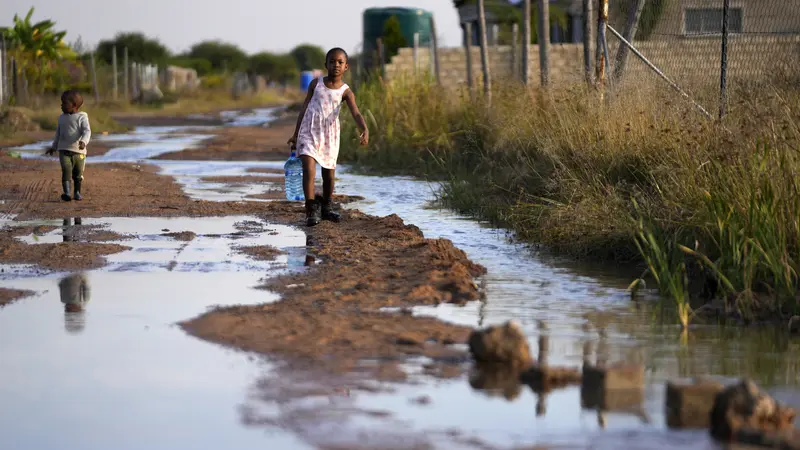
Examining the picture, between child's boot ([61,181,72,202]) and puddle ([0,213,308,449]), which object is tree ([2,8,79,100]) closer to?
child's boot ([61,181,72,202])

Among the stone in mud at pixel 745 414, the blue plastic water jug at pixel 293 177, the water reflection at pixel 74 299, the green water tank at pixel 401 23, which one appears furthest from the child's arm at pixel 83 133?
the green water tank at pixel 401 23

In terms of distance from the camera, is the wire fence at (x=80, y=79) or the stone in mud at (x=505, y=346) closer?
the stone in mud at (x=505, y=346)

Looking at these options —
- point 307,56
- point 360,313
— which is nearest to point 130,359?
point 360,313

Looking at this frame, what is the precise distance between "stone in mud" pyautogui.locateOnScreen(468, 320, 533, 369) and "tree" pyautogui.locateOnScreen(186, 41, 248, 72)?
115271mm

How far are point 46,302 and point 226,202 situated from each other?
249 inches

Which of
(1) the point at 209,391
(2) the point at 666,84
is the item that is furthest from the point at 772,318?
→ (2) the point at 666,84

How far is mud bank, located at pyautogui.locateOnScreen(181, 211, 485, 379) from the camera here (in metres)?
6.10

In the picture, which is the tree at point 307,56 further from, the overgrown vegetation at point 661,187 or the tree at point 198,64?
the overgrown vegetation at point 661,187

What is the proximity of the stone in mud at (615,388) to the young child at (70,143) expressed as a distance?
9.61 m

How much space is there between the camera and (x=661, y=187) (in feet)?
33.6

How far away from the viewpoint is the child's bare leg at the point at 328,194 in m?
12.0

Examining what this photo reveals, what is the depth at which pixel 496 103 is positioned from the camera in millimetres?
17719

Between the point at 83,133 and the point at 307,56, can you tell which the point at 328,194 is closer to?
the point at 83,133

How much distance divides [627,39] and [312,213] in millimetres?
5571
